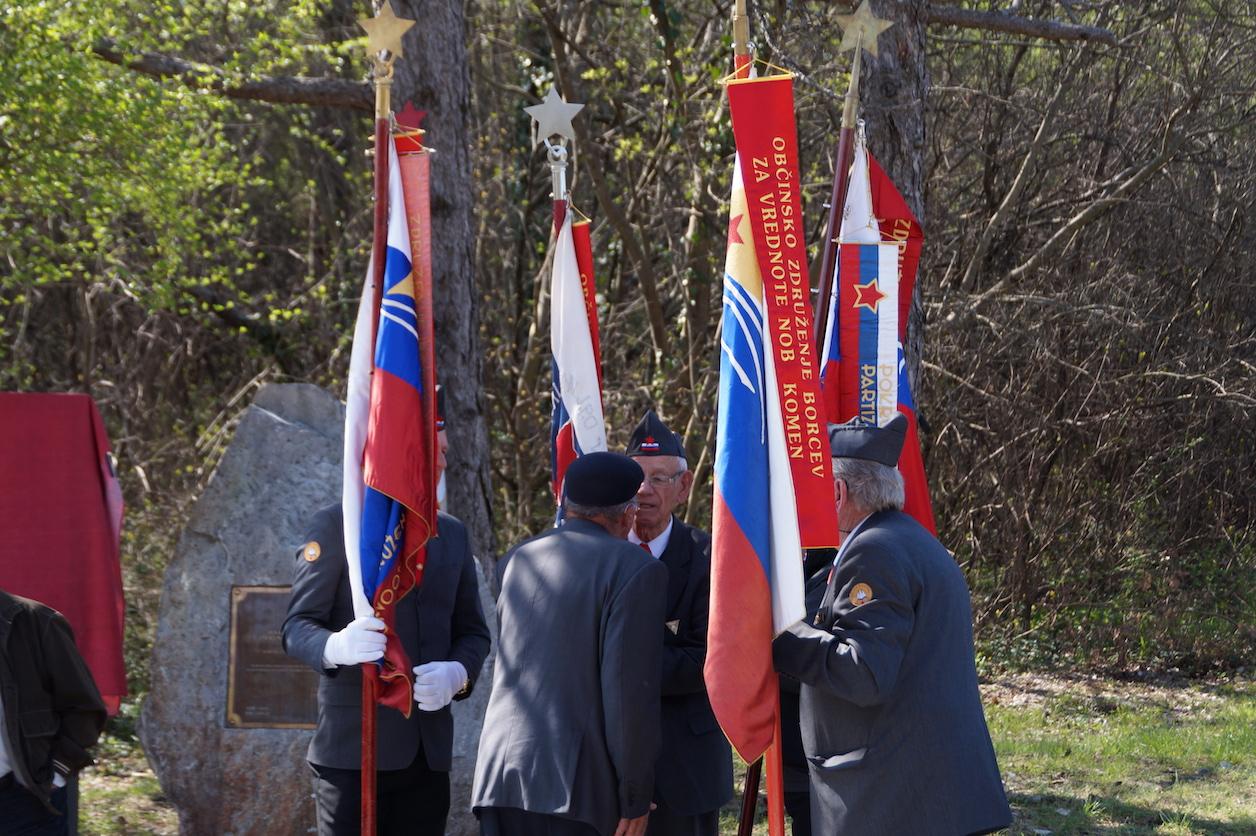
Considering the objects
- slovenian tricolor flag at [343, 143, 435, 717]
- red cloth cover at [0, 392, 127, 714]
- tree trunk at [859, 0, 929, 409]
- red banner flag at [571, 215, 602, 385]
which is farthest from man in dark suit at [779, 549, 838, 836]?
red cloth cover at [0, 392, 127, 714]

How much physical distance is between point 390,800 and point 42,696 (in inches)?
46.1

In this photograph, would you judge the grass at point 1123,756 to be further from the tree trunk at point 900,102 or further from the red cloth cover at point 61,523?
the red cloth cover at point 61,523

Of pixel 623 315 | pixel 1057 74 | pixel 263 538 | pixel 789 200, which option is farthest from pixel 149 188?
pixel 1057 74

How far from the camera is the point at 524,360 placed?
13641 mm

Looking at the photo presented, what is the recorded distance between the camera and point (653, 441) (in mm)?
5102

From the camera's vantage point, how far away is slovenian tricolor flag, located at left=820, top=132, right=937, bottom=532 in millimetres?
5359

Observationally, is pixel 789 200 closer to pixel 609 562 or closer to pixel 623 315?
pixel 609 562

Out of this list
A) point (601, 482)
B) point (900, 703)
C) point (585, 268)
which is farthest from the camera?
point (585, 268)

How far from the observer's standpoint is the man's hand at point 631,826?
4.02 metres

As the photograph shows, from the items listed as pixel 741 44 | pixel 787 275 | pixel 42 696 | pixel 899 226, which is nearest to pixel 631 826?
pixel 787 275

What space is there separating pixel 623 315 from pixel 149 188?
508 centimetres

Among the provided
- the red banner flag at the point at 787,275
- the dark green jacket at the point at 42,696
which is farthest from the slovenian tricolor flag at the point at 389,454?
the red banner flag at the point at 787,275

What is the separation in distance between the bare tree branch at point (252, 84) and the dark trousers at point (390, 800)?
16.3 feet

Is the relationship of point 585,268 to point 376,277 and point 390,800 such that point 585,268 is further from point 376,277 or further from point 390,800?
point 390,800
